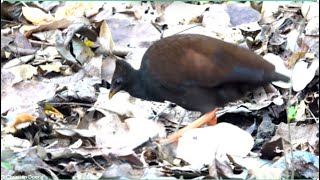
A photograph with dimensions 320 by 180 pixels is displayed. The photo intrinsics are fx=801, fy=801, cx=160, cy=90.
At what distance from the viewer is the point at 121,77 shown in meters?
3.61

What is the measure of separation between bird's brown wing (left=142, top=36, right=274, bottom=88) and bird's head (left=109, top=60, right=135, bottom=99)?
14.9 inches

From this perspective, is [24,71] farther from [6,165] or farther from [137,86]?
[6,165]

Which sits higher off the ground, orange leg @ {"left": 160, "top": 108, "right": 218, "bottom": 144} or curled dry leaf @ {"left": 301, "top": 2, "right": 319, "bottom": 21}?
curled dry leaf @ {"left": 301, "top": 2, "right": 319, "bottom": 21}

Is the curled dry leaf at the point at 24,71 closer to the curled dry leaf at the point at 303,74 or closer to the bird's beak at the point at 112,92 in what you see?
the bird's beak at the point at 112,92

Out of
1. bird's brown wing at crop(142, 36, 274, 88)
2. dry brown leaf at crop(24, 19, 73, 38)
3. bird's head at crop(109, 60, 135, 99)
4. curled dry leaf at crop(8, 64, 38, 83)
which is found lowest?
curled dry leaf at crop(8, 64, 38, 83)

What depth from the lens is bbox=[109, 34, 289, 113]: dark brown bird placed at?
10.0 feet

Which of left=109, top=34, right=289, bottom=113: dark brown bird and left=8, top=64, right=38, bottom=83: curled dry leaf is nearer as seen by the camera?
left=109, top=34, right=289, bottom=113: dark brown bird

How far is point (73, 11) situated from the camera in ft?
15.2

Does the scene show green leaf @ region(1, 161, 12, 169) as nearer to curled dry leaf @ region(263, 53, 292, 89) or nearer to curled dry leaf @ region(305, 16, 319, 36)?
curled dry leaf @ region(263, 53, 292, 89)

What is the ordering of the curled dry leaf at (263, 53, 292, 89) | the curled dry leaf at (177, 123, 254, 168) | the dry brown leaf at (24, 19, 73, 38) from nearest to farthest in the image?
the curled dry leaf at (177, 123, 254, 168), the curled dry leaf at (263, 53, 292, 89), the dry brown leaf at (24, 19, 73, 38)

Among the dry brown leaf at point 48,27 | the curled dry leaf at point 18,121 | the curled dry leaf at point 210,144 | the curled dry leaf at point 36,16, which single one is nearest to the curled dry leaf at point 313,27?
the curled dry leaf at point 210,144

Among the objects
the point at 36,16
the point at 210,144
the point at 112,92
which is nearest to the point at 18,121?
the point at 112,92

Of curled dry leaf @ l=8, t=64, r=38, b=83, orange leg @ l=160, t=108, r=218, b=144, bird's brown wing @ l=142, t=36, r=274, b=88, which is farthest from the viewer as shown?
curled dry leaf @ l=8, t=64, r=38, b=83

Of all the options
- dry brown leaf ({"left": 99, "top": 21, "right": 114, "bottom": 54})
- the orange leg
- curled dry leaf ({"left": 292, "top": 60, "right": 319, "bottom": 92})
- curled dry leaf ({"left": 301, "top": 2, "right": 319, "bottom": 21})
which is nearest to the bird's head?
dry brown leaf ({"left": 99, "top": 21, "right": 114, "bottom": 54})
